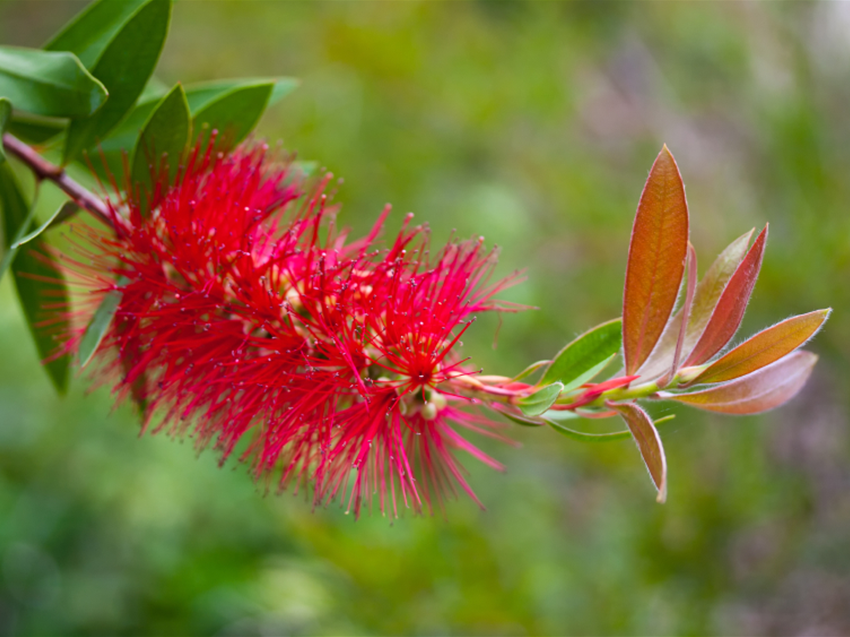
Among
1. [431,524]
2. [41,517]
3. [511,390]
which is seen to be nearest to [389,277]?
[511,390]

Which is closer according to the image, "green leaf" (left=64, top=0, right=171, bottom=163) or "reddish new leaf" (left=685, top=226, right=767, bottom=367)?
"reddish new leaf" (left=685, top=226, right=767, bottom=367)

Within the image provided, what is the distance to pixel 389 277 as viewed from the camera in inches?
29.2

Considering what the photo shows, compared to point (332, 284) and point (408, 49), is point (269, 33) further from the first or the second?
point (332, 284)

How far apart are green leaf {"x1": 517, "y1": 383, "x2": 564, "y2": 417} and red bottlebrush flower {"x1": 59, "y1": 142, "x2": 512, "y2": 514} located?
0.06m

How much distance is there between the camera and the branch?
2.63ft

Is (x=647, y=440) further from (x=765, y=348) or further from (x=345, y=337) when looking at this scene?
(x=345, y=337)

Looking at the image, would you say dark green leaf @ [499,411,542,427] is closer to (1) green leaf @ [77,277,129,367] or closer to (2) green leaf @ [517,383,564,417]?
(2) green leaf @ [517,383,564,417]

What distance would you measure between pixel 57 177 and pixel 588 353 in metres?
0.67

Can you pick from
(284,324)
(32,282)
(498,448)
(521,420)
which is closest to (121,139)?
(32,282)

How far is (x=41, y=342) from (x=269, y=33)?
252 centimetres

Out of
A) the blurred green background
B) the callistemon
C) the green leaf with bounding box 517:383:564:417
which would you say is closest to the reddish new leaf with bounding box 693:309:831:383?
the callistemon

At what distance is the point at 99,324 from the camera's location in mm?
747

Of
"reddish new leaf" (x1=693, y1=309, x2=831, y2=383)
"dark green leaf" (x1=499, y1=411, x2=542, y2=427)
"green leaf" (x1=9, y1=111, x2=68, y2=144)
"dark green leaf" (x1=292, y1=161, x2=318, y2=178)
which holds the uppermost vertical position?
"dark green leaf" (x1=292, y1=161, x2=318, y2=178)

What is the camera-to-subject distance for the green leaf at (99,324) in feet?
2.35
